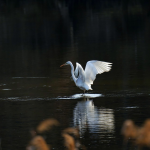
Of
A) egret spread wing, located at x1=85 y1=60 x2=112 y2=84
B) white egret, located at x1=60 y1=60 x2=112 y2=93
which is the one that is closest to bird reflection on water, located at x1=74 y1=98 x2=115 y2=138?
white egret, located at x1=60 y1=60 x2=112 y2=93

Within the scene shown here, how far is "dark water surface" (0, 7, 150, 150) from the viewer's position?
1153cm

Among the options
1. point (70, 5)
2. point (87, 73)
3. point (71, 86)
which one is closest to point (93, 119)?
point (87, 73)

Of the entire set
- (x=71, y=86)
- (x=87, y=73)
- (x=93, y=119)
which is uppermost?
(x=87, y=73)

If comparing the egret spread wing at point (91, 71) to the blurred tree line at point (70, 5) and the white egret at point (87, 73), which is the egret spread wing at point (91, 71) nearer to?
the white egret at point (87, 73)

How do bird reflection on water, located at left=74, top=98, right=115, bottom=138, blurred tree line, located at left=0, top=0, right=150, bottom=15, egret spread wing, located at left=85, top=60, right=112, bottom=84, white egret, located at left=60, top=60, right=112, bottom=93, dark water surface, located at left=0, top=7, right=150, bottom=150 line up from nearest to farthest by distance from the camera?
1. bird reflection on water, located at left=74, top=98, right=115, bottom=138
2. dark water surface, located at left=0, top=7, right=150, bottom=150
3. white egret, located at left=60, top=60, right=112, bottom=93
4. egret spread wing, located at left=85, top=60, right=112, bottom=84
5. blurred tree line, located at left=0, top=0, right=150, bottom=15

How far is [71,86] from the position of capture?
18047 mm

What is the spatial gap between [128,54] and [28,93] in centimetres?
1208

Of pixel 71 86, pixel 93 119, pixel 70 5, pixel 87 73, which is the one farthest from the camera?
pixel 70 5

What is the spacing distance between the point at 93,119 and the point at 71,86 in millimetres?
5802

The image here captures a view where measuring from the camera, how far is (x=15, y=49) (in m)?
33.1

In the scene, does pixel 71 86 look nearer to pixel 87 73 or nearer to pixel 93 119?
pixel 87 73

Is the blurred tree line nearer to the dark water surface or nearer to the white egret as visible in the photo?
the dark water surface

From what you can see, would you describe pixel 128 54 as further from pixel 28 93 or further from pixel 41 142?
pixel 41 142

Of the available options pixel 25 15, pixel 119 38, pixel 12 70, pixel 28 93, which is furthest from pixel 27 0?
pixel 28 93
